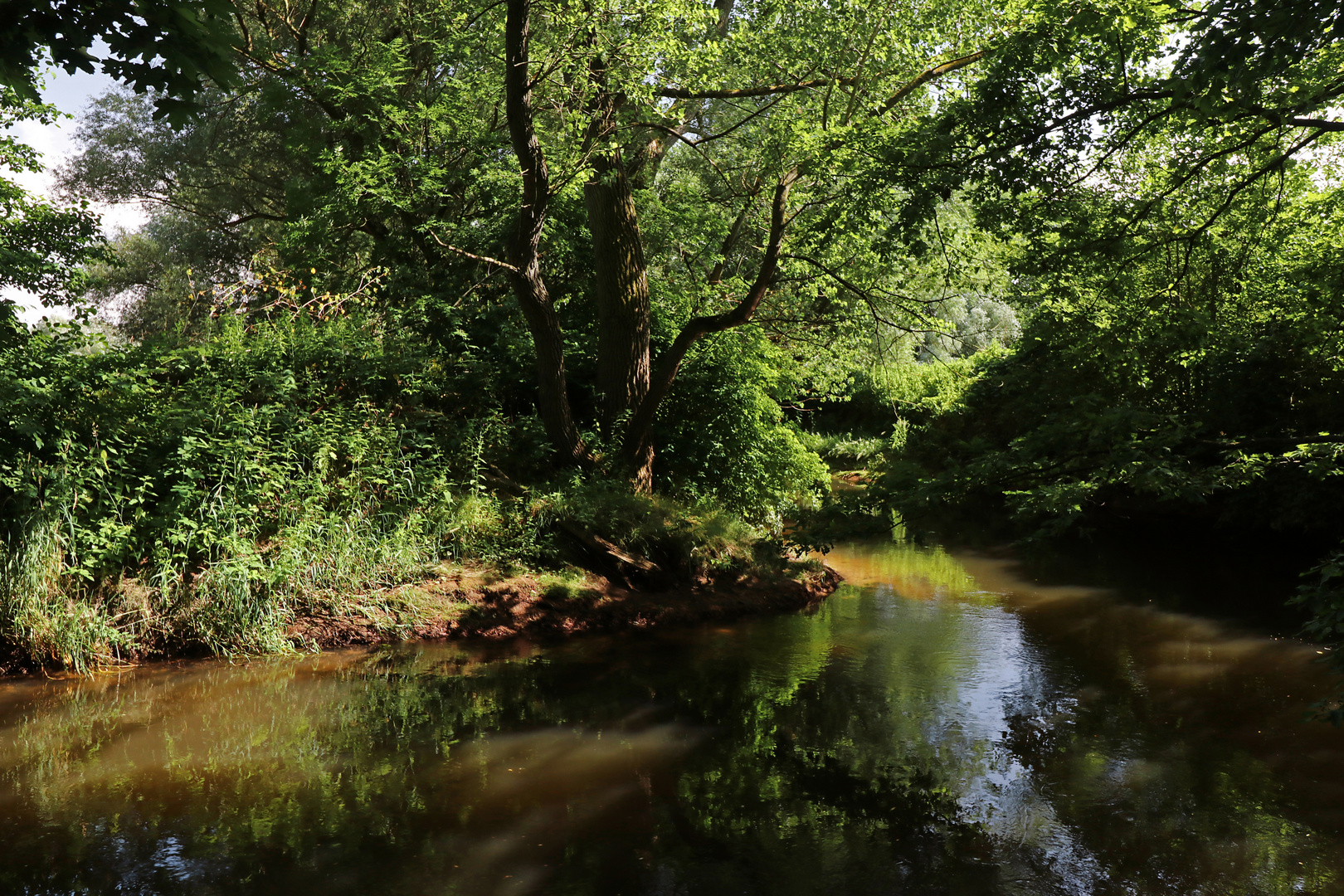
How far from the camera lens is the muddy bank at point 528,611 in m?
8.66

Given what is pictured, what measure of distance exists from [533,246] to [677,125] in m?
3.28

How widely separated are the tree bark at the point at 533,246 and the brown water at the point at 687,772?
2905 mm

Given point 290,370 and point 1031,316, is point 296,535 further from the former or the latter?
point 1031,316

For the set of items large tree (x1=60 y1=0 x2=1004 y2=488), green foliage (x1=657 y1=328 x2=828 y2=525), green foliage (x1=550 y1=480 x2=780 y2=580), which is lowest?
green foliage (x1=550 y1=480 x2=780 y2=580)

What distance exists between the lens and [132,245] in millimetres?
26719

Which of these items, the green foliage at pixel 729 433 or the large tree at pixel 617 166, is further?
the green foliage at pixel 729 433

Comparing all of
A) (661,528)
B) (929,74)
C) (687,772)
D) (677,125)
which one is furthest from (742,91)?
(687,772)

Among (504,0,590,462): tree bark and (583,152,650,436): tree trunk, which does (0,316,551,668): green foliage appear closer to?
(504,0,590,462): tree bark

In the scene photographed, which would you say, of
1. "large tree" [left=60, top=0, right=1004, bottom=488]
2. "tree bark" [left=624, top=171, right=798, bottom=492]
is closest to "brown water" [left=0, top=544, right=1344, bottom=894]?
"tree bark" [left=624, top=171, right=798, bottom=492]

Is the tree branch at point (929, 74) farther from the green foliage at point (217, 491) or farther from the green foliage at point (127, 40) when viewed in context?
the green foliage at point (127, 40)

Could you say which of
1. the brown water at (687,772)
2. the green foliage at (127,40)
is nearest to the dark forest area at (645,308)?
the green foliage at (127,40)

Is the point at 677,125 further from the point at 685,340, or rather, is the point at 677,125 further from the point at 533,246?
the point at 533,246

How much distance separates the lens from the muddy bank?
8656mm

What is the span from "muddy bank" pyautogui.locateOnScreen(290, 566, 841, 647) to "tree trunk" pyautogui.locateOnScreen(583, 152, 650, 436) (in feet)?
7.70
